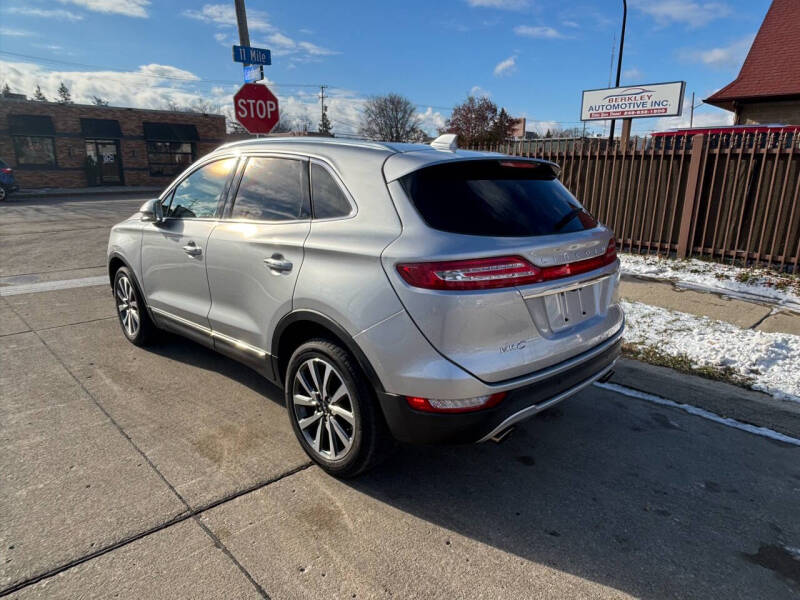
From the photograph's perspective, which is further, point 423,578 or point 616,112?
point 616,112

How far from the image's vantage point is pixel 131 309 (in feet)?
16.1

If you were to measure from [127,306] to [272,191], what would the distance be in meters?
2.59

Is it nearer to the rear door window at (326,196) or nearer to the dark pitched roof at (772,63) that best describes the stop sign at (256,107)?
the rear door window at (326,196)

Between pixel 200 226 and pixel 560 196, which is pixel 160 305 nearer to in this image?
pixel 200 226

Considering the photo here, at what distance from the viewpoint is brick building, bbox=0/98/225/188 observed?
28.8 m

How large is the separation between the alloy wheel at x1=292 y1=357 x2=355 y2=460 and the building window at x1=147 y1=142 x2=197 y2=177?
34796 mm

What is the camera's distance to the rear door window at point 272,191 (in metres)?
3.08

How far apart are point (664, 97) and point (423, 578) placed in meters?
16.1

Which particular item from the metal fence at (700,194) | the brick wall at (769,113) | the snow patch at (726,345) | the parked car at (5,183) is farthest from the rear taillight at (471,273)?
the parked car at (5,183)

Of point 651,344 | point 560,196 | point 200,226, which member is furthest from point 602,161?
point 200,226

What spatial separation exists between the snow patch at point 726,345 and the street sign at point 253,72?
7.71 metres

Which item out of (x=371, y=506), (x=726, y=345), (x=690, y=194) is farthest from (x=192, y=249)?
(x=690, y=194)

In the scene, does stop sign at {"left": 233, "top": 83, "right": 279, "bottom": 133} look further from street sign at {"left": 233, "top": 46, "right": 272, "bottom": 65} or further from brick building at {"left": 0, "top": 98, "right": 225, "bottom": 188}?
brick building at {"left": 0, "top": 98, "right": 225, "bottom": 188}

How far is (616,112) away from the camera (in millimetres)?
15625
